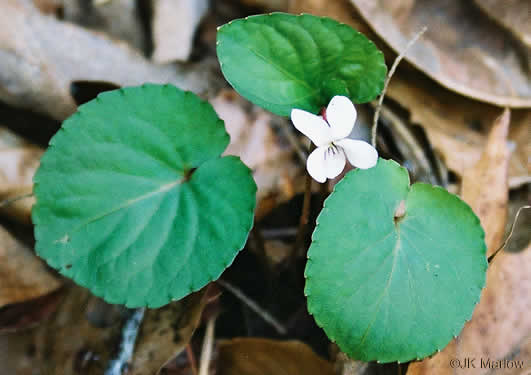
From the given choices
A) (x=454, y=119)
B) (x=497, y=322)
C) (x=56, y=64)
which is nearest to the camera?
(x=497, y=322)

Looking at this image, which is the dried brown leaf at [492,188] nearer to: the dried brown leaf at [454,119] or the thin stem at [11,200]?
the dried brown leaf at [454,119]

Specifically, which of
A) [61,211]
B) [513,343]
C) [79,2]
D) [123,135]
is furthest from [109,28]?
[513,343]

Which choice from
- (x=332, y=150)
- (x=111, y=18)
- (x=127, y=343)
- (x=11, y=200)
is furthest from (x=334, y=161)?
(x=111, y=18)

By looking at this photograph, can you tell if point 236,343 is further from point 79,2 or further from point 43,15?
point 79,2

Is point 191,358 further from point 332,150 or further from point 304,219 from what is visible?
point 332,150

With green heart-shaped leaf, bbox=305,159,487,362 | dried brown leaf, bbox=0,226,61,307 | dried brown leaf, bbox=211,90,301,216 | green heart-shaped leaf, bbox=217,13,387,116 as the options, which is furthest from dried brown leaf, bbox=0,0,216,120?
green heart-shaped leaf, bbox=305,159,487,362
